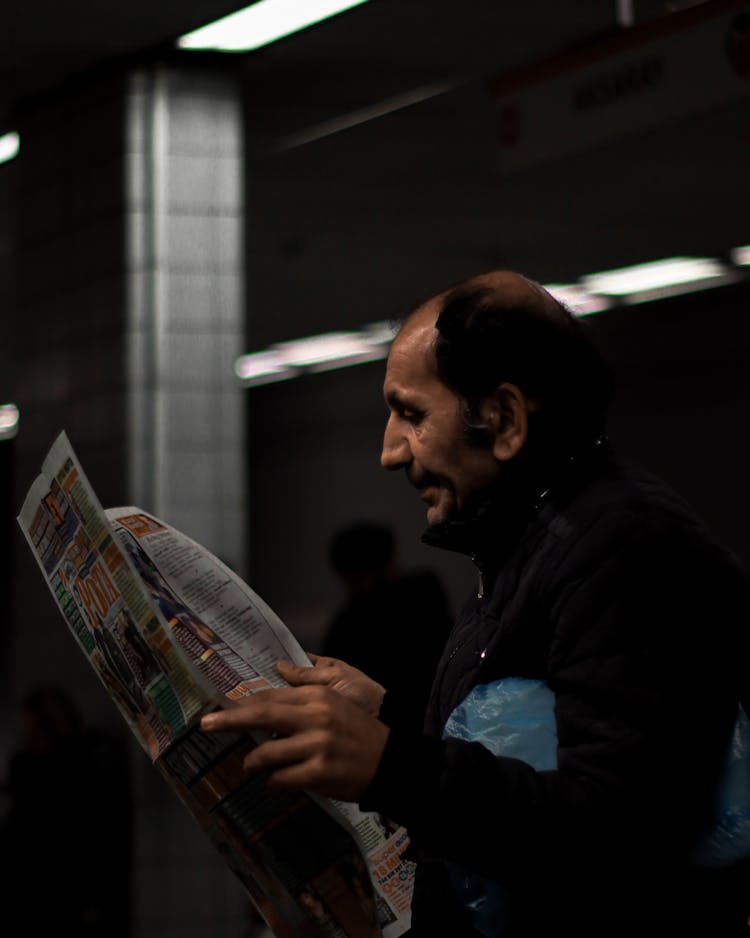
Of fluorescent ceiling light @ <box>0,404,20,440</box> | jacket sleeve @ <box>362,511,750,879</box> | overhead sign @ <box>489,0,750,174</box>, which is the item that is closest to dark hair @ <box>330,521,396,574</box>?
overhead sign @ <box>489,0,750,174</box>

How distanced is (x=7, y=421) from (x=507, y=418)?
49.4ft

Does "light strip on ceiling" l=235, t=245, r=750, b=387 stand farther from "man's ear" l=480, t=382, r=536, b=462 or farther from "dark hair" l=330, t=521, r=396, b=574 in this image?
"man's ear" l=480, t=382, r=536, b=462

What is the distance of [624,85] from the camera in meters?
4.29

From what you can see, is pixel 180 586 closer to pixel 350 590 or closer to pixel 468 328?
pixel 468 328

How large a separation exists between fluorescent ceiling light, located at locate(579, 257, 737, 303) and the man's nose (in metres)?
8.66

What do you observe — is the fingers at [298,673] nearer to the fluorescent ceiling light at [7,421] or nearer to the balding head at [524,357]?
the balding head at [524,357]

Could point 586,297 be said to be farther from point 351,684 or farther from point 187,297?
point 351,684

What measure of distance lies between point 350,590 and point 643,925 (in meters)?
4.37

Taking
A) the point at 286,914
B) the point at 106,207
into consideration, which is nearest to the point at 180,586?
the point at 286,914

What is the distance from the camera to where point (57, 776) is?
18.6 ft

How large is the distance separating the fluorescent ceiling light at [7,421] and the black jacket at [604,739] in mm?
14099

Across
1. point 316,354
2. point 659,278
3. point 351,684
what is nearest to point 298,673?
point 351,684

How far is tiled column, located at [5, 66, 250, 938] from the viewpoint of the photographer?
566 centimetres

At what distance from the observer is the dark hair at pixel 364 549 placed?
552 centimetres
